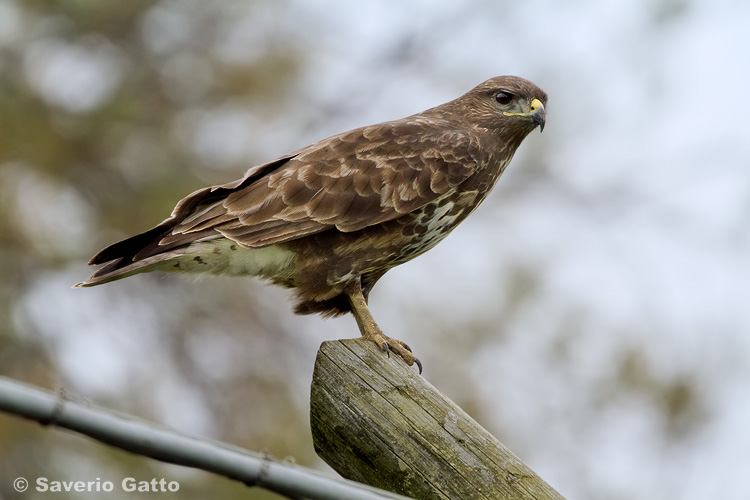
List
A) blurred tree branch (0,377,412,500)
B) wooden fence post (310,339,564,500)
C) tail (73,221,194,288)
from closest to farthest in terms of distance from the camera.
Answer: blurred tree branch (0,377,412,500), wooden fence post (310,339,564,500), tail (73,221,194,288)

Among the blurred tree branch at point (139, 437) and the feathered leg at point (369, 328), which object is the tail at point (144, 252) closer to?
the feathered leg at point (369, 328)

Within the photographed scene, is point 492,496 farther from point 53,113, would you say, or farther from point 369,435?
point 53,113

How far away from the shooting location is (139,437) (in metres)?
1.45

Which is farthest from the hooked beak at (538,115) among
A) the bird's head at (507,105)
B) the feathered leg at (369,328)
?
the feathered leg at (369,328)

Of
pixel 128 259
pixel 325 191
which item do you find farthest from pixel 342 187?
pixel 128 259

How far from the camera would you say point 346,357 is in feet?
8.38

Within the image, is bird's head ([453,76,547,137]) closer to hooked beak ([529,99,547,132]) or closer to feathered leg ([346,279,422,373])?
hooked beak ([529,99,547,132])

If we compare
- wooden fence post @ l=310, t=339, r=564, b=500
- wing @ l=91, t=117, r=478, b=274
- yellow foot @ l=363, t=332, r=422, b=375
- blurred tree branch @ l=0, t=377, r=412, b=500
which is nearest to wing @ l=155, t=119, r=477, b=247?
wing @ l=91, t=117, r=478, b=274

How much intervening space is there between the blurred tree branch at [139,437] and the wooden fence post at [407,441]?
76 centimetres

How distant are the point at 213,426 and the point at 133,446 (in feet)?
17.8

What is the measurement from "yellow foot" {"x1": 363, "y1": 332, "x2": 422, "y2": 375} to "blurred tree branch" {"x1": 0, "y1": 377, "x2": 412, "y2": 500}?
179 centimetres

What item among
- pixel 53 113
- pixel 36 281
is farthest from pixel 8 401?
pixel 53 113

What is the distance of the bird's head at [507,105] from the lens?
425cm

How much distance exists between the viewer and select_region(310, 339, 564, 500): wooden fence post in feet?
7.64
